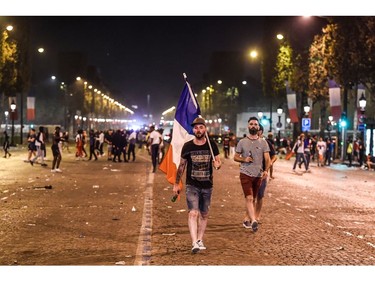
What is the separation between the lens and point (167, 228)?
37.9 feet

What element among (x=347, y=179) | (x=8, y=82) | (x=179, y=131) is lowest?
(x=347, y=179)

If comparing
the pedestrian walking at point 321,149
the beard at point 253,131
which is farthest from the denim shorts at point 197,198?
the pedestrian walking at point 321,149

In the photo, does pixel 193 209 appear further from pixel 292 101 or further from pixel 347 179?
pixel 292 101

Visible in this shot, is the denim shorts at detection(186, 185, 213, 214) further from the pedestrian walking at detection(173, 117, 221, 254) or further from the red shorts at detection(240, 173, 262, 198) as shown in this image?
the red shorts at detection(240, 173, 262, 198)

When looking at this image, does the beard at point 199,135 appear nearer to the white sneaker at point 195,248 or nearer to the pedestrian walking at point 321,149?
the white sneaker at point 195,248

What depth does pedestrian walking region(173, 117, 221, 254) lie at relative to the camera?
961 centimetres

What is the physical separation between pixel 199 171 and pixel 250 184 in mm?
1974

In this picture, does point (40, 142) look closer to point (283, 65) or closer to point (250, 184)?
point (250, 184)

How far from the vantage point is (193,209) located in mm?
9586

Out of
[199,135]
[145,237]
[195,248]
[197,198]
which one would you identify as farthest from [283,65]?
[195,248]

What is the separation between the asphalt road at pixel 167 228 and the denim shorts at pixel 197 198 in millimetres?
578

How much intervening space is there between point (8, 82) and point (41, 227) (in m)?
41.1

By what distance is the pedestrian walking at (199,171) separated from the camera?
378 inches
